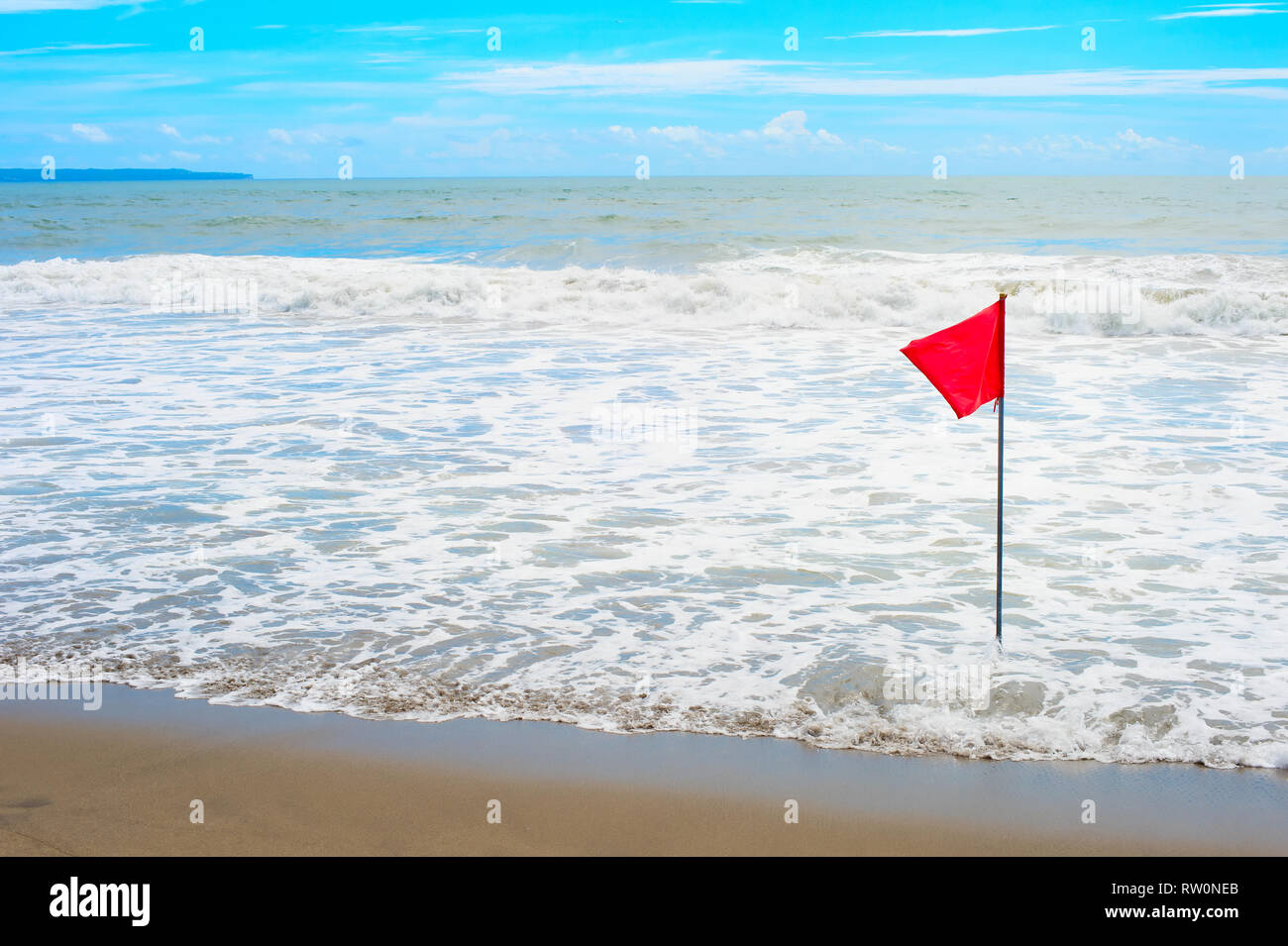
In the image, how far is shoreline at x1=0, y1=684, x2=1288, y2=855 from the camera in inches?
151

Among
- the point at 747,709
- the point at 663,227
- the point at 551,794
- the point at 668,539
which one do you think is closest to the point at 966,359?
the point at 747,709

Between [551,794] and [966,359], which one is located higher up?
[966,359]

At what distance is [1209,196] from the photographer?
55188 millimetres

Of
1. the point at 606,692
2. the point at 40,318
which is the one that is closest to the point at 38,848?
the point at 606,692

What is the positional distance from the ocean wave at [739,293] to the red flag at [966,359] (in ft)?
49.3

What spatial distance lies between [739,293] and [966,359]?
17.3m

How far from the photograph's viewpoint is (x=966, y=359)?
5.00 metres

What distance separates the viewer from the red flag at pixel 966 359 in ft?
16.2

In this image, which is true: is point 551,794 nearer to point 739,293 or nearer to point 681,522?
point 681,522

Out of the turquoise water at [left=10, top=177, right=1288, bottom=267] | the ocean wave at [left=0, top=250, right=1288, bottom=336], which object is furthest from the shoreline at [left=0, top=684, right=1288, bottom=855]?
the turquoise water at [left=10, top=177, right=1288, bottom=267]

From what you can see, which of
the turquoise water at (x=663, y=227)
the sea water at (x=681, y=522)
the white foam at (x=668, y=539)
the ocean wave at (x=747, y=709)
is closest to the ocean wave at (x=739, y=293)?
the sea water at (x=681, y=522)

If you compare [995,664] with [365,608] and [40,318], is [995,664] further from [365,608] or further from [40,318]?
[40,318]
